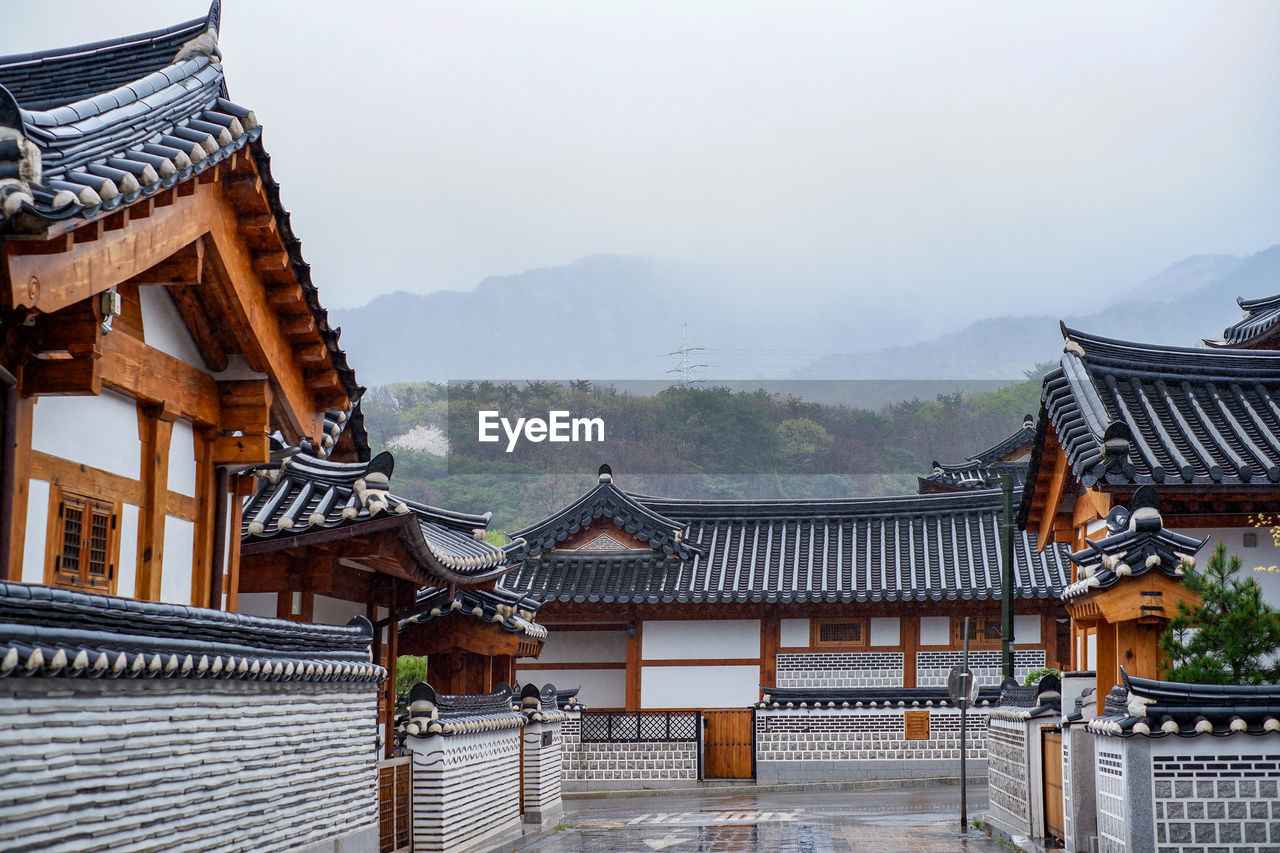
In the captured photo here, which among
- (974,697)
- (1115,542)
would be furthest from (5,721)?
(974,697)

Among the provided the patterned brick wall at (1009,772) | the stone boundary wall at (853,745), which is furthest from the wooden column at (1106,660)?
the stone boundary wall at (853,745)

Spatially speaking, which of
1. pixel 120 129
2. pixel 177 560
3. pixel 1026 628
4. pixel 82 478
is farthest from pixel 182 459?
pixel 1026 628

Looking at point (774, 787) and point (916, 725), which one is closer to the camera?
point (774, 787)

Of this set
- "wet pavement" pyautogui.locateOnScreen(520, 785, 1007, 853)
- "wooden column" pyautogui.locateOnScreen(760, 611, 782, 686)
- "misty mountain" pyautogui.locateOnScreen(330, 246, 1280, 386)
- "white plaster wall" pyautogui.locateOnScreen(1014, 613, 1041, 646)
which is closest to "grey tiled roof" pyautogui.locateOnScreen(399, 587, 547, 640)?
"wet pavement" pyautogui.locateOnScreen(520, 785, 1007, 853)

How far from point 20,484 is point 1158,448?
12019mm

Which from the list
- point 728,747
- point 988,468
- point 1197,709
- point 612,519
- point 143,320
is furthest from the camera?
point 988,468

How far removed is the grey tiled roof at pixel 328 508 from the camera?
1287 centimetres

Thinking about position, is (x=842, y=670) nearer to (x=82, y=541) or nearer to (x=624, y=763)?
(x=624, y=763)

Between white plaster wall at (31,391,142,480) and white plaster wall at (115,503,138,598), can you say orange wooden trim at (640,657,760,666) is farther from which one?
white plaster wall at (31,391,142,480)

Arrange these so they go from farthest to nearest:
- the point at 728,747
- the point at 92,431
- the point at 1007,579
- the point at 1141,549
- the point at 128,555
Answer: the point at 728,747 → the point at 1007,579 → the point at 1141,549 → the point at 128,555 → the point at 92,431

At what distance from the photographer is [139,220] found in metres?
8.38

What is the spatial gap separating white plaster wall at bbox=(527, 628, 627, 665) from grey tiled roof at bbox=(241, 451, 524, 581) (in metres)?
17.0

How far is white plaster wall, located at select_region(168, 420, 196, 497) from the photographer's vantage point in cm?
1083

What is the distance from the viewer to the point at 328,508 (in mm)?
13188
